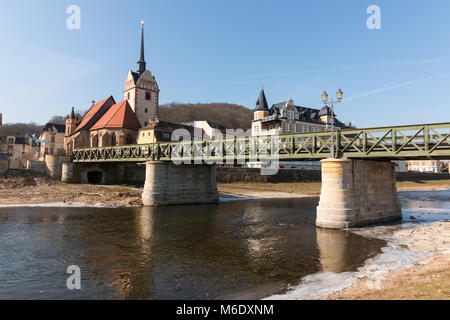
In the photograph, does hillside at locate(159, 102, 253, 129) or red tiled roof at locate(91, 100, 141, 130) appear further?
hillside at locate(159, 102, 253, 129)

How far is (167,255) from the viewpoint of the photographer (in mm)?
12312

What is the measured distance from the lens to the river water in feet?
28.3

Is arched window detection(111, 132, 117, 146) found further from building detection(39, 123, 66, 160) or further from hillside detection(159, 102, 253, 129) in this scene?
hillside detection(159, 102, 253, 129)

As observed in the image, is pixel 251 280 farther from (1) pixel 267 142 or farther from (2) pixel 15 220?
(2) pixel 15 220

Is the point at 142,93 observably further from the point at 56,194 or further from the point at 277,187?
the point at 277,187

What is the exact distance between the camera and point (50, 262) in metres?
11.1

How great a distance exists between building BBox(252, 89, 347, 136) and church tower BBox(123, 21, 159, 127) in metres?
25.0

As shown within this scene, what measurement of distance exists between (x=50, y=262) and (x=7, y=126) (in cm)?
15555

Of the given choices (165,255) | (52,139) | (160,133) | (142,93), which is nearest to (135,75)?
(142,93)

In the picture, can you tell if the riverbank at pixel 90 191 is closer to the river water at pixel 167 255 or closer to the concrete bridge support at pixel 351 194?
the river water at pixel 167 255

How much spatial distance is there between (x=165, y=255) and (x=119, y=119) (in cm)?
4872

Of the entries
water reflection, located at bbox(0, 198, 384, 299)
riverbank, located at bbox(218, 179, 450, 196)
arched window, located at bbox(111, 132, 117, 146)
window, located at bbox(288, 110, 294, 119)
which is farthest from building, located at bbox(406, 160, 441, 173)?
water reflection, located at bbox(0, 198, 384, 299)

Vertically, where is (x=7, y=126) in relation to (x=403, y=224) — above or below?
above
